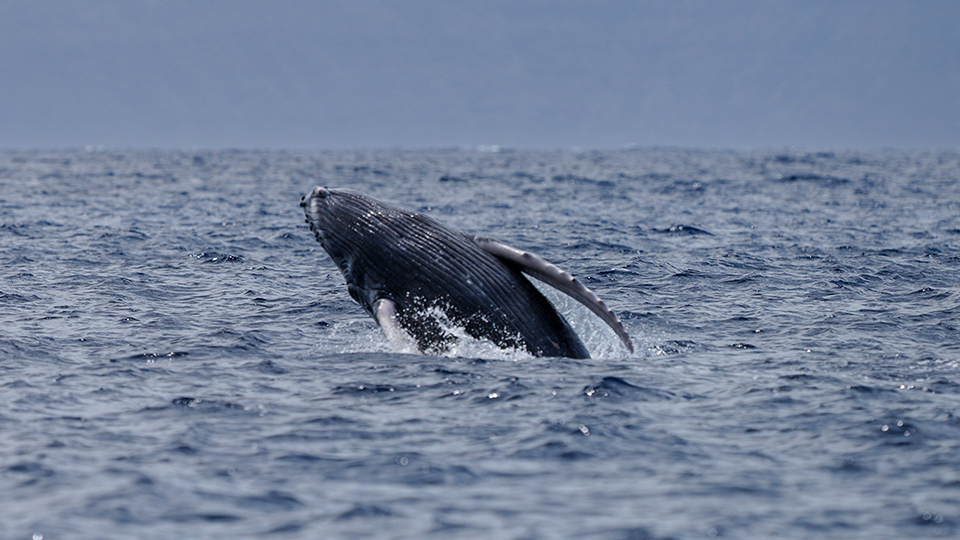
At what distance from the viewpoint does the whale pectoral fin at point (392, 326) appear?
1177 centimetres

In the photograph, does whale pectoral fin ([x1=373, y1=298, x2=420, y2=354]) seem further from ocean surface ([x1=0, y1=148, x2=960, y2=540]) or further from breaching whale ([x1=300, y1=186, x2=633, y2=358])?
ocean surface ([x1=0, y1=148, x2=960, y2=540])

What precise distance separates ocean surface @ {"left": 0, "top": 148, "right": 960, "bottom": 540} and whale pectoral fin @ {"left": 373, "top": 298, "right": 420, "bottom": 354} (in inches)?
9.1

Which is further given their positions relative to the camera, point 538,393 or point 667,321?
point 667,321

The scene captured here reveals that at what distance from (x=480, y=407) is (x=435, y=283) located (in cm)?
208

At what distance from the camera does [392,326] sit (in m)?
11.9

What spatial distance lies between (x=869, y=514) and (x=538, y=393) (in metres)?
4.02

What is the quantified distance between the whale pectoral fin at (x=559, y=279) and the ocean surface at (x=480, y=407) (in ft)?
2.30

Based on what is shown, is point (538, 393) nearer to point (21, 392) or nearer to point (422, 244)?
point (422, 244)

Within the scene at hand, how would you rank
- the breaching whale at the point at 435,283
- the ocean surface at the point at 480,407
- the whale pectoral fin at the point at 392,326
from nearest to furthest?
the ocean surface at the point at 480,407 → the whale pectoral fin at the point at 392,326 → the breaching whale at the point at 435,283

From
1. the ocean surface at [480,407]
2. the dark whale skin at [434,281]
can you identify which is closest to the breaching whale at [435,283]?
the dark whale skin at [434,281]

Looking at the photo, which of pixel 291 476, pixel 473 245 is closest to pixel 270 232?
pixel 473 245

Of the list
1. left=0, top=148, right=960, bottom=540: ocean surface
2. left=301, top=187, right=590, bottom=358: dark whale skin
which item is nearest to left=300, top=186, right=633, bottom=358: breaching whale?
left=301, top=187, right=590, bottom=358: dark whale skin

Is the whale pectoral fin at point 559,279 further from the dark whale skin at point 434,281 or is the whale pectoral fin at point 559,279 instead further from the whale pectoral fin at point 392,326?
the whale pectoral fin at point 392,326

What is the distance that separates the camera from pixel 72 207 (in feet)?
116
